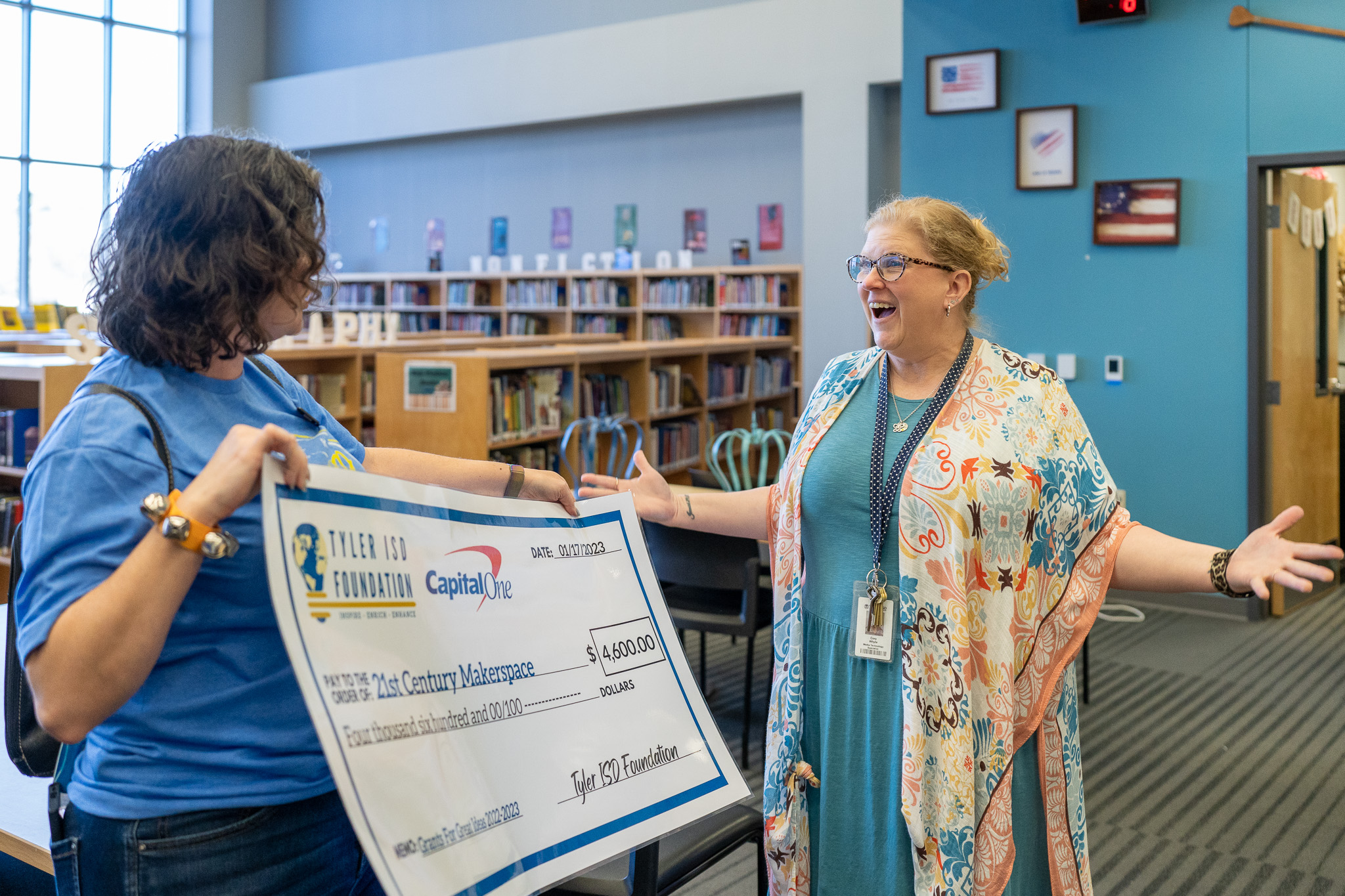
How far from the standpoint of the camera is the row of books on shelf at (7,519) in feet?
15.5

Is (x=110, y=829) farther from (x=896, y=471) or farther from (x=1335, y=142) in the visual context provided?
(x=1335, y=142)

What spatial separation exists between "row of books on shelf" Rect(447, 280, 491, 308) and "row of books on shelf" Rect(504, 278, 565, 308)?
0.34 metres

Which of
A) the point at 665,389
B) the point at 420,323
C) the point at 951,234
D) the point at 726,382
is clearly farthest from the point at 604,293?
the point at 951,234

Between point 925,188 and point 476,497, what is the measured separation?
557 cm

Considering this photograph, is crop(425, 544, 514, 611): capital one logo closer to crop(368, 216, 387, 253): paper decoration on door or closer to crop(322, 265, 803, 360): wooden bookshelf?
crop(322, 265, 803, 360): wooden bookshelf

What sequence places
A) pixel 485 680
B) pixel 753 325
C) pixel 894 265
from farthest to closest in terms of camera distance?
pixel 753 325
pixel 894 265
pixel 485 680

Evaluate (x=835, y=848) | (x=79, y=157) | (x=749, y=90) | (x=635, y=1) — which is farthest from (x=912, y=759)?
(x=79, y=157)

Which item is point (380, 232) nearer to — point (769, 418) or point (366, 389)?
point (769, 418)

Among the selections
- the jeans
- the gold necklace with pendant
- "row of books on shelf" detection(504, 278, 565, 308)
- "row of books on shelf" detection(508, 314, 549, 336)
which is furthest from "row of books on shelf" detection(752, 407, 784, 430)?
the jeans

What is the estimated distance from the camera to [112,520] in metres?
0.92

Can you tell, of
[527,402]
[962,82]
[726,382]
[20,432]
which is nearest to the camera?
[20,432]

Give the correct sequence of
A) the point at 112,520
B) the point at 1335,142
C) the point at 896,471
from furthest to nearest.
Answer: the point at 1335,142, the point at 896,471, the point at 112,520

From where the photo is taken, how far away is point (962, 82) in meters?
5.98

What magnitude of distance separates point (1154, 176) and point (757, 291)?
478 cm
